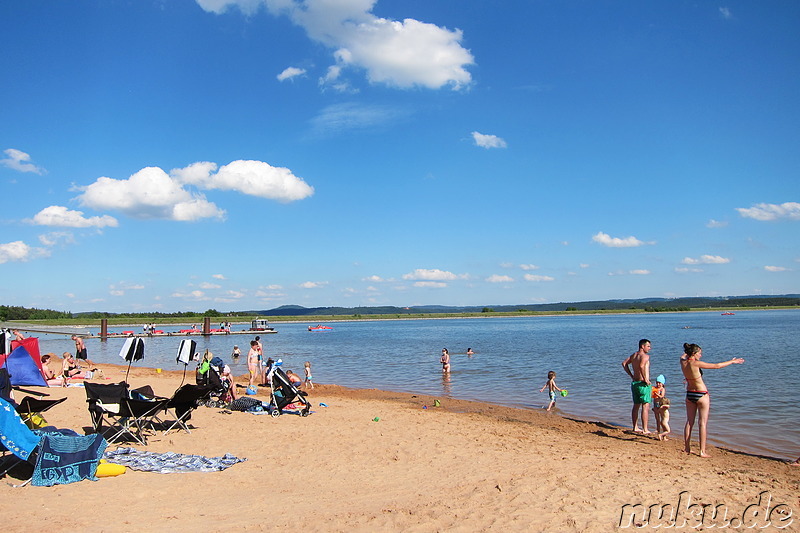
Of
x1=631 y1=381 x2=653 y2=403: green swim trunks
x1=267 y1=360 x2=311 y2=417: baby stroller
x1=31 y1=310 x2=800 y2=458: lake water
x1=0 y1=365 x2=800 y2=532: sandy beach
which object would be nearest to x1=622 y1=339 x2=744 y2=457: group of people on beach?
x1=631 y1=381 x2=653 y2=403: green swim trunks

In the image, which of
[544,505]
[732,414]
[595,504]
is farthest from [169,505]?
[732,414]

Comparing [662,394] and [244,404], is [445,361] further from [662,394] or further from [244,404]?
[662,394]

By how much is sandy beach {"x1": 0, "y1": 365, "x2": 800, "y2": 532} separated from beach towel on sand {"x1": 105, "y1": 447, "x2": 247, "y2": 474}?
165 millimetres

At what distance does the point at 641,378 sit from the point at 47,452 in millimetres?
9179

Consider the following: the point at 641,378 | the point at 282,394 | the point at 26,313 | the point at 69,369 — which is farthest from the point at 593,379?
the point at 26,313

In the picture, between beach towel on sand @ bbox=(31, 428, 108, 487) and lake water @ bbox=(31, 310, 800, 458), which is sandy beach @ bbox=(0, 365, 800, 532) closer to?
beach towel on sand @ bbox=(31, 428, 108, 487)

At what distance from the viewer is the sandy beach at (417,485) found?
5090mm

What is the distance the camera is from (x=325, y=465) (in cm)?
750

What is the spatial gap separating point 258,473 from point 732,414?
10.9 meters

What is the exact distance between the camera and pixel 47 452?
6.28m

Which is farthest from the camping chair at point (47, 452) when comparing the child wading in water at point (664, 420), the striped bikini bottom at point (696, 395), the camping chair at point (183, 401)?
the child wading in water at point (664, 420)

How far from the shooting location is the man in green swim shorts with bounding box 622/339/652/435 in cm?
961

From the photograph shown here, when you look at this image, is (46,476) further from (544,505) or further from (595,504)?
(595,504)

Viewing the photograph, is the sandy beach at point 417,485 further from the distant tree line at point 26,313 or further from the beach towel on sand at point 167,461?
the distant tree line at point 26,313
